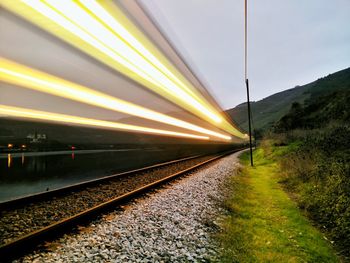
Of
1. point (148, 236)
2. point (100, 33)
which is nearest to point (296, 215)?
point (148, 236)

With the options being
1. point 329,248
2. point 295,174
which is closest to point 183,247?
point 329,248

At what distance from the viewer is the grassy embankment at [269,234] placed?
4.64 meters

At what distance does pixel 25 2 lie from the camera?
4750mm

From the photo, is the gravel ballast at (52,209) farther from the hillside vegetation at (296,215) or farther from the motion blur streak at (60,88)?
the hillside vegetation at (296,215)

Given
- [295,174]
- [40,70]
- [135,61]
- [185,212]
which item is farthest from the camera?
[295,174]

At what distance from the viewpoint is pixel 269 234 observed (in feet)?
18.5

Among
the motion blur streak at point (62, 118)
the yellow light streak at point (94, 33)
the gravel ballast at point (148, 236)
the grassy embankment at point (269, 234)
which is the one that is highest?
the yellow light streak at point (94, 33)

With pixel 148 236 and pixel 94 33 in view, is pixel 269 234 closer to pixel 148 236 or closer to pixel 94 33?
pixel 148 236

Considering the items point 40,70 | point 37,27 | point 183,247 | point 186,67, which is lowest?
point 183,247

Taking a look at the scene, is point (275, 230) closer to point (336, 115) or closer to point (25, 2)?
point (25, 2)

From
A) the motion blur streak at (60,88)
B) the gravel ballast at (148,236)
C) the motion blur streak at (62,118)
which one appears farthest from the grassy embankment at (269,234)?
the motion blur streak at (62,118)

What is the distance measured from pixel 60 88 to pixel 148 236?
20.2 feet

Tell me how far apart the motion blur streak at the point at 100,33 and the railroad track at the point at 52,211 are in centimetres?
473

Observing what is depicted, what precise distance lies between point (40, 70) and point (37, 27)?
1.89 meters
